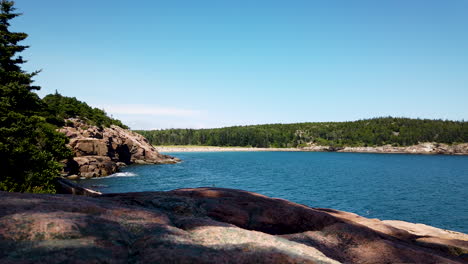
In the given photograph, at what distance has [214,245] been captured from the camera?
21.0 feet

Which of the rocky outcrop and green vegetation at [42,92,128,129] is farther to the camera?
green vegetation at [42,92,128,129]

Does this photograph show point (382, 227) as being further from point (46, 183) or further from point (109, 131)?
point (109, 131)

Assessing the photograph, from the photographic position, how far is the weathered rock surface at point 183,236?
→ 5387mm

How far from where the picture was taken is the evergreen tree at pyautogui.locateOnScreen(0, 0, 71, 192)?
90.2 ft

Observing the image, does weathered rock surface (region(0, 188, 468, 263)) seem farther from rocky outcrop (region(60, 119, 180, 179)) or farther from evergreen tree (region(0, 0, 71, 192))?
rocky outcrop (region(60, 119, 180, 179))

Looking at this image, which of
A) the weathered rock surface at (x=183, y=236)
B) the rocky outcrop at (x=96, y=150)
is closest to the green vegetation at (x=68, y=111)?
the rocky outcrop at (x=96, y=150)

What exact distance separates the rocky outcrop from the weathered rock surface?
2433 inches

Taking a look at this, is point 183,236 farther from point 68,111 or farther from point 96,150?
point 68,111

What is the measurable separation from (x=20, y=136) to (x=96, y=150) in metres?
46.5

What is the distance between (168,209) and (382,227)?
9.90 m

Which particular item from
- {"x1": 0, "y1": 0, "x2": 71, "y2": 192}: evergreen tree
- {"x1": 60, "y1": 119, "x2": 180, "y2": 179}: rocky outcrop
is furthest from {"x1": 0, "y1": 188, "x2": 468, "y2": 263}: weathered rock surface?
{"x1": 60, "y1": 119, "x2": 180, "y2": 179}: rocky outcrop

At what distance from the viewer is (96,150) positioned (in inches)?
2908

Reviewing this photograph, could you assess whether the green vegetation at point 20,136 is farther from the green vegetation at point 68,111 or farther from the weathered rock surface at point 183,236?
the green vegetation at point 68,111

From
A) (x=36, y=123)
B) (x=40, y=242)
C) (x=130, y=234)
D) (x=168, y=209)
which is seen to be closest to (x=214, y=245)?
(x=130, y=234)
